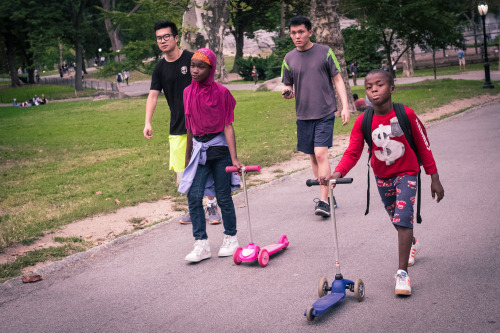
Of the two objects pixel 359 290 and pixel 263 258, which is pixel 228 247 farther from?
pixel 359 290

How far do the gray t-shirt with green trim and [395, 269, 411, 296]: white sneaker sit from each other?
3.06 metres

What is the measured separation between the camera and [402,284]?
5.02 m

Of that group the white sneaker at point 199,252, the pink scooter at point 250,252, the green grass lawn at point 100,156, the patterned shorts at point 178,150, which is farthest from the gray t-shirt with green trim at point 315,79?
the green grass lawn at point 100,156

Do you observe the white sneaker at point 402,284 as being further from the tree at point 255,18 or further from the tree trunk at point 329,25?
the tree at point 255,18

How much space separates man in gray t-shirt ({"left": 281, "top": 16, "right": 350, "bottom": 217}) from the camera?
7.69 metres

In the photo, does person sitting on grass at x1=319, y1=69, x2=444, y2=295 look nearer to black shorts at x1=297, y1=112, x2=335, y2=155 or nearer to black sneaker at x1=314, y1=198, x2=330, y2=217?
black shorts at x1=297, y1=112, x2=335, y2=155

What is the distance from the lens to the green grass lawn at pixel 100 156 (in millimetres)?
9523

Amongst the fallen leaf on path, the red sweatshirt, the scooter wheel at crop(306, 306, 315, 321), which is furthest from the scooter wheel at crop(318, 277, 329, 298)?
the fallen leaf on path

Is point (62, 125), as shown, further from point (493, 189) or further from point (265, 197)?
point (493, 189)

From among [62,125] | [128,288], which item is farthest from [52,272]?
[62,125]

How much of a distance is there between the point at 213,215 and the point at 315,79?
2167 millimetres

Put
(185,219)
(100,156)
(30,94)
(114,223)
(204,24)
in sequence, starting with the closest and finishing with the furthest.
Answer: (185,219) → (114,223) → (204,24) → (100,156) → (30,94)

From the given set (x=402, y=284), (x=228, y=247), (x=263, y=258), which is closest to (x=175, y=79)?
(x=228, y=247)

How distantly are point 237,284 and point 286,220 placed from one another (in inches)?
95.9
